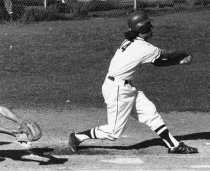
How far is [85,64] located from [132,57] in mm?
9576

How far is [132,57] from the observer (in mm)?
8891

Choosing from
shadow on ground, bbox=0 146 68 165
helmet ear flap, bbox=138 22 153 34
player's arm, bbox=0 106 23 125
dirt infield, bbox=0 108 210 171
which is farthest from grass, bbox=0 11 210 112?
player's arm, bbox=0 106 23 125

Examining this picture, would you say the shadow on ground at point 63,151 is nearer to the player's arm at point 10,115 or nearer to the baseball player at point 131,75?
the baseball player at point 131,75

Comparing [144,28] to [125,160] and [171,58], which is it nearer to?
[171,58]

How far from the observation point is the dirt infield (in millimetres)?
8477

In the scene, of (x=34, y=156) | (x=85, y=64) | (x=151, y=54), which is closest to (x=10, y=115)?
(x=34, y=156)

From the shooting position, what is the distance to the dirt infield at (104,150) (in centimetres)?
848

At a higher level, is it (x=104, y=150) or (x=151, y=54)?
(x=151, y=54)

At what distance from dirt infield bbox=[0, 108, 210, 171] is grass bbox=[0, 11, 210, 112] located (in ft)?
5.75

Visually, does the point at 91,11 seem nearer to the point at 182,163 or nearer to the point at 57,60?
the point at 57,60

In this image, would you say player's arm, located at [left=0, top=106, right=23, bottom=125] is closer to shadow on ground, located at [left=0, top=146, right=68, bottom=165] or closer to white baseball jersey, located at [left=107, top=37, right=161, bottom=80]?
shadow on ground, located at [left=0, top=146, right=68, bottom=165]

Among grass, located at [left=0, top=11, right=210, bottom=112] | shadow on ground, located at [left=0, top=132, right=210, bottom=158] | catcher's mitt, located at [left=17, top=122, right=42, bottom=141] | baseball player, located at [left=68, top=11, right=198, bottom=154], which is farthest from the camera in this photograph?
grass, located at [left=0, top=11, right=210, bottom=112]

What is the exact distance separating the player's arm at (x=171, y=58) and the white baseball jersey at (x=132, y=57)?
68mm

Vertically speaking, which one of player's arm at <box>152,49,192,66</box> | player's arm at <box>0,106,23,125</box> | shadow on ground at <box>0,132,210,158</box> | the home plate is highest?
player's arm at <box>152,49,192,66</box>
